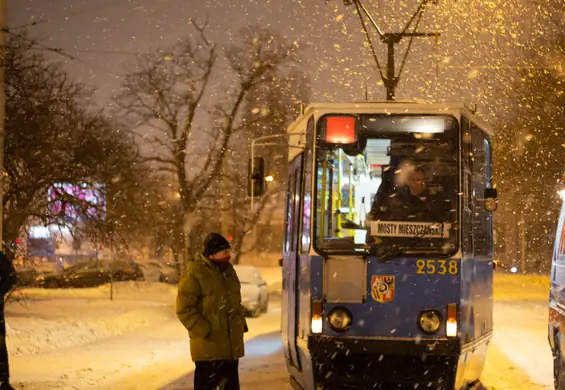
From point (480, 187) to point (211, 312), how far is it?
11.8ft

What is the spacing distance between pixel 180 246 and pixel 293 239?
23.8 meters

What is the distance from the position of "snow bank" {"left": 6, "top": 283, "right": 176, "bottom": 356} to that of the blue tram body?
877cm

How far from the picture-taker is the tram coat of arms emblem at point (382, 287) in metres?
8.34

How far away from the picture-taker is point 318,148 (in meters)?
8.71

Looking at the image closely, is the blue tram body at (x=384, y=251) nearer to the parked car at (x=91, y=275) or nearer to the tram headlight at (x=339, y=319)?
the tram headlight at (x=339, y=319)

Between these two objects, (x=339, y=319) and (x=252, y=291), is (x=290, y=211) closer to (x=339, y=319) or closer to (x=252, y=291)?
(x=339, y=319)

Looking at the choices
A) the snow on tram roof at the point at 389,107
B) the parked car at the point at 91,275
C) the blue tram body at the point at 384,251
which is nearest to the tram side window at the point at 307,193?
the blue tram body at the point at 384,251

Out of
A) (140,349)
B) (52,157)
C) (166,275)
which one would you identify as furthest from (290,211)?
(166,275)

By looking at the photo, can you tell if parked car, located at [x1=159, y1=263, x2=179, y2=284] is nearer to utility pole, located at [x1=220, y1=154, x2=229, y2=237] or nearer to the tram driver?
utility pole, located at [x1=220, y1=154, x2=229, y2=237]

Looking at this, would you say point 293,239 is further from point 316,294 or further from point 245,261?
point 245,261

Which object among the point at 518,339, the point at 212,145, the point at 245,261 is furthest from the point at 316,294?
the point at 245,261

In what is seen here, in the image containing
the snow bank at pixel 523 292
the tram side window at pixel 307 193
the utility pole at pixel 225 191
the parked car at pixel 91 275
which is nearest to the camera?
the tram side window at pixel 307 193

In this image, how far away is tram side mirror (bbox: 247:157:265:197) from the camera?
31.0ft

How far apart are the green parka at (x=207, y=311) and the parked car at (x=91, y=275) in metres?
35.4
